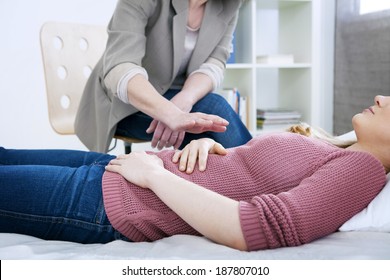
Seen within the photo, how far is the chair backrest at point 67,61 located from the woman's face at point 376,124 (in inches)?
57.9

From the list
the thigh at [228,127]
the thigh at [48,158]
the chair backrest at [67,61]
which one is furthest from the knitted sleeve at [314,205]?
the chair backrest at [67,61]

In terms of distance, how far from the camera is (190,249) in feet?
2.62

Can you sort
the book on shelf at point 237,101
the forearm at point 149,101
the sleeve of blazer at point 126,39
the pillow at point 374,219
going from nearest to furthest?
1. the pillow at point 374,219
2. the forearm at point 149,101
3. the sleeve of blazer at point 126,39
4. the book on shelf at point 237,101

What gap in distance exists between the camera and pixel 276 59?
2.79m

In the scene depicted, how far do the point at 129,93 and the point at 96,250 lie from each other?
0.71 m

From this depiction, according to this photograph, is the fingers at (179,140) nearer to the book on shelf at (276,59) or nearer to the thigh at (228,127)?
the thigh at (228,127)

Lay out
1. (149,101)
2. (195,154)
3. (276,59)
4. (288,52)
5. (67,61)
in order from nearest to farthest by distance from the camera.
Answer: (195,154)
(149,101)
(67,61)
(276,59)
(288,52)

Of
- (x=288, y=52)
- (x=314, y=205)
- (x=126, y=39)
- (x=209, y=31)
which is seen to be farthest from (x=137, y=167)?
(x=288, y=52)

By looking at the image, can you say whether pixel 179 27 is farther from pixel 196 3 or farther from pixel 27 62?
pixel 27 62

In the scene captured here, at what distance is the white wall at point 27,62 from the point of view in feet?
8.54

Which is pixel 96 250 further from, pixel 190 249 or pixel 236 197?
pixel 236 197

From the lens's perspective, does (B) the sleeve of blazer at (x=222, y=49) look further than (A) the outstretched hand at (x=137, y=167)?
Yes

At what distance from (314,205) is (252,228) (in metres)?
0.12

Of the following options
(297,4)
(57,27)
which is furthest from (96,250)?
(297,4)
